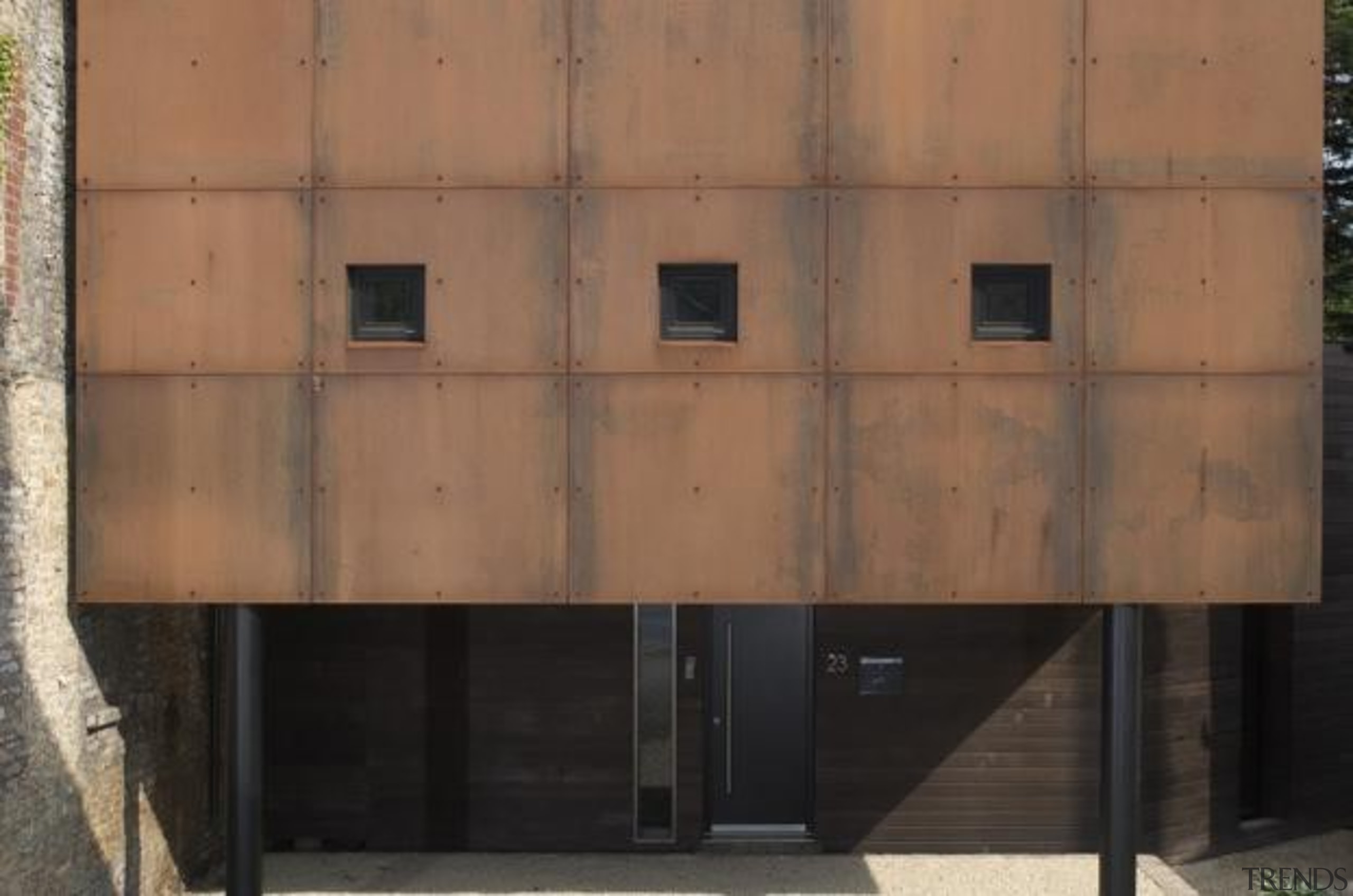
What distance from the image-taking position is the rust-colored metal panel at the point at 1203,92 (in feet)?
23.0

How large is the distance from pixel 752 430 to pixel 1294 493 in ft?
11.0

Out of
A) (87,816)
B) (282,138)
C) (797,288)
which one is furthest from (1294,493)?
(87,816)

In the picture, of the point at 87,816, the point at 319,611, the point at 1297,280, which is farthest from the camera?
the point at 319,611

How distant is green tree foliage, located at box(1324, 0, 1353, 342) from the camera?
645 inches

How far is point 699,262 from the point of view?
7105 mm

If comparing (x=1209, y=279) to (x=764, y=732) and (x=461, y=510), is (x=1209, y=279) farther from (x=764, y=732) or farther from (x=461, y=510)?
→ (x=764, y=732)

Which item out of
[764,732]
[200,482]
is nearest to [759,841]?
[764,732]

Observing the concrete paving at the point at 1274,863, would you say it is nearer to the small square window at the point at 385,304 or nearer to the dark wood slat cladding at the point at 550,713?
the dark wood slat cladding at the point at 550,713

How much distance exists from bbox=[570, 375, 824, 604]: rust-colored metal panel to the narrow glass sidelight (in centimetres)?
275

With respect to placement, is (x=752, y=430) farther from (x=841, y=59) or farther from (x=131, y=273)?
(x=131, y=273)

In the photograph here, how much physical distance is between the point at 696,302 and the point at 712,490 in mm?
1189

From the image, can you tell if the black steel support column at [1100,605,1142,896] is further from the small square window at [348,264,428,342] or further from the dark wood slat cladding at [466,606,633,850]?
the small square window at [348,264,428,342]

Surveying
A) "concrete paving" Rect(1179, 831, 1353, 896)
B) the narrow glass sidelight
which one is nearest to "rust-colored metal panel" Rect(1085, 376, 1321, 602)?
"concrete paving" Rect(1179, 831, 1353, 896)

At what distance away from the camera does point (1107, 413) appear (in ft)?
23.0
